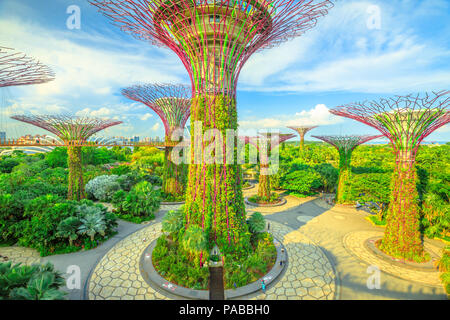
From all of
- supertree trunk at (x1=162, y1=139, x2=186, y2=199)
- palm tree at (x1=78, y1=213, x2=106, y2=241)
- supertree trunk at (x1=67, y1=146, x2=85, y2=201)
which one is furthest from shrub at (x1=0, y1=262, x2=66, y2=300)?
supertree trunk at (x1=162, y1=139, x2=186, y2=199)

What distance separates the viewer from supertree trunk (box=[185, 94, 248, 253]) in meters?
8.88

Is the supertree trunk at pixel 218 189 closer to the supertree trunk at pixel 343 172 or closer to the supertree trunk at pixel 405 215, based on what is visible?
the supertree trunk at pixel 405 215

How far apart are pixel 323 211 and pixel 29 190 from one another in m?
22.8

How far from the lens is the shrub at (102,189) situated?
58.6 ft

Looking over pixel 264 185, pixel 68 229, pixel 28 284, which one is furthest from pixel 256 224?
pixel 68 229

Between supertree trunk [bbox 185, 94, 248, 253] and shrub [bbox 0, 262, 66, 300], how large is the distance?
17.1 feet

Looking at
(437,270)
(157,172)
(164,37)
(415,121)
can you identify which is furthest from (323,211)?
(157,172)

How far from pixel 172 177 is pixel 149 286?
38.0 feet

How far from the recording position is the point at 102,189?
58.9 feet

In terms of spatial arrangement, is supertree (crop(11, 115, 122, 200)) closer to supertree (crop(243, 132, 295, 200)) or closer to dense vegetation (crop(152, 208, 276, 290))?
dense vegetation (crop(152, 208, 276, 290))

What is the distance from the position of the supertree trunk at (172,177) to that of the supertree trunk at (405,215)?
50.4 ft

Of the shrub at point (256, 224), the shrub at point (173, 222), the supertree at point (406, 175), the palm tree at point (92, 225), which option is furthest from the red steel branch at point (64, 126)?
the supertree at point (406, 175)
